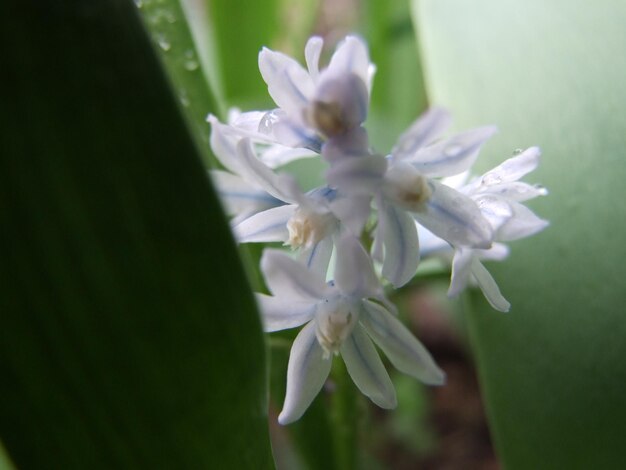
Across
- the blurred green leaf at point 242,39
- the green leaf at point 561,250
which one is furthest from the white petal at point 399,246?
the blurred green leaf at point 242,39

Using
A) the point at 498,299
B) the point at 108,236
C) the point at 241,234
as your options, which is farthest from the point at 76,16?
the point at 498,299

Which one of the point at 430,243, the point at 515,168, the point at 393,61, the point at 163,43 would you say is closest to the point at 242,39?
the point at 393,61

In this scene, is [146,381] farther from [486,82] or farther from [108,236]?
[486,82]

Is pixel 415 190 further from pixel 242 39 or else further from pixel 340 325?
pixel 242 39

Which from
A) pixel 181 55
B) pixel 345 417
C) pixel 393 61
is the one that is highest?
pixel 181 55

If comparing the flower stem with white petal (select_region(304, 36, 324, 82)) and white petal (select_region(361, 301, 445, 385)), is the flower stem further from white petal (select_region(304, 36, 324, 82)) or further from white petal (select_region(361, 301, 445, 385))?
white petal (select_region(304, 36, 324, 82))

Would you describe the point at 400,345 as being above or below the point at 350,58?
below

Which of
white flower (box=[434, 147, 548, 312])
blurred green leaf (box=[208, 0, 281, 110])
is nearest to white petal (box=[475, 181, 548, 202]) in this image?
white flower (box=[434, 147, 548, 312])

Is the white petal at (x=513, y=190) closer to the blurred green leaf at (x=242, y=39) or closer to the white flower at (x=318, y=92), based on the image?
the white flower at (x=318, y=92)
